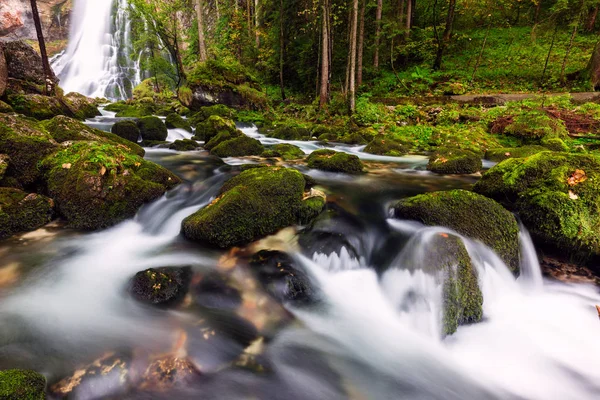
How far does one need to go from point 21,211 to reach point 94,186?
Result: 0.97 metres

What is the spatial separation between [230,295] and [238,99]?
15.9m

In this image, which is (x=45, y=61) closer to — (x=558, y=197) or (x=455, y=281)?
(x=455, y=281)

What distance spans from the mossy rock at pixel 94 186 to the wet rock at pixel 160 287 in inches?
65.9

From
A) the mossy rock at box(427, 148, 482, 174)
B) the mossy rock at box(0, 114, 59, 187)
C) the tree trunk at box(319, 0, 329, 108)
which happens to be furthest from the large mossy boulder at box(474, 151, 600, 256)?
the tree trunk at box(319, 0, 329, 108)

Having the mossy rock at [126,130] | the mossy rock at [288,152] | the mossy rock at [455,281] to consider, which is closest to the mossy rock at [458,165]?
the mossy rock at [288,152]

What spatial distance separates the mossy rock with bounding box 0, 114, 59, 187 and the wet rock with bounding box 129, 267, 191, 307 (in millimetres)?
2943

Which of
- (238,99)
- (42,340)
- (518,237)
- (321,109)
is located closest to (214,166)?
(42,340)

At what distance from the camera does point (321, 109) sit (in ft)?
50.5

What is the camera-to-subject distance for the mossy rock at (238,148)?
28.7 feet

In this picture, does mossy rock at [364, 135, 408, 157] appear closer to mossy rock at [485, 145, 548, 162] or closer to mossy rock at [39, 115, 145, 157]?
mossy rock at [485, 145, 548, 162]

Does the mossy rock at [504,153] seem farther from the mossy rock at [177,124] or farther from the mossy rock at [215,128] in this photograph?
the mossy rock at [177,124]

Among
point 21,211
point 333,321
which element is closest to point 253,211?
point 333,321

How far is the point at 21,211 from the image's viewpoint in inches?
157

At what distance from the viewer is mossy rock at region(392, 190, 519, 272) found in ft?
12.4
